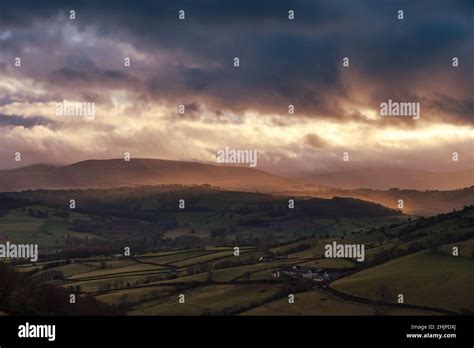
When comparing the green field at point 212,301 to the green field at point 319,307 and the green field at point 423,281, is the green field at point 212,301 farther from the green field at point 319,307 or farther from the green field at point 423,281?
the green field at point 423,281

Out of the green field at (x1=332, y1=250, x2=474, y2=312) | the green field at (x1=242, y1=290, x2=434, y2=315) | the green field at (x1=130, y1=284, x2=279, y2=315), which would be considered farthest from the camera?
the green field at (x1=130, y1=284, x2=279, y2=315)

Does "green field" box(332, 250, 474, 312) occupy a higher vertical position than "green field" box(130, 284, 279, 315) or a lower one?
higher

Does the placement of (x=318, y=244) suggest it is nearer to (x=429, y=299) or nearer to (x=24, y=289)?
(x=429, y=299)

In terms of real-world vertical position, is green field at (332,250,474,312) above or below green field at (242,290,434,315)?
above

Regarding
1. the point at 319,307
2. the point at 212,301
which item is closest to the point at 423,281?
the point at 319,307

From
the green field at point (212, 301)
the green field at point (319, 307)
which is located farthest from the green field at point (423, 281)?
the green field at point (212, 301)

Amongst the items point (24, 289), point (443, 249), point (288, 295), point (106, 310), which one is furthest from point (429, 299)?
point (24, 289)

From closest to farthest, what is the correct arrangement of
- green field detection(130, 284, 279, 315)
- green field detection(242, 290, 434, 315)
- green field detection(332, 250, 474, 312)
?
1. green field detection(242, 290, 434, 315)
2. green field detection(332, 250, 474, 312)
3. green field detection(130, 284, 279, 315)

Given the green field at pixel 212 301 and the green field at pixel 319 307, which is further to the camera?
the green field at pixel 212 301

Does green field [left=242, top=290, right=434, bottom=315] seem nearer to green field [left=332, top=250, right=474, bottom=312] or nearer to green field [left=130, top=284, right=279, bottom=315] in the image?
green field [left=130, top=284, right=279, bottom=315]

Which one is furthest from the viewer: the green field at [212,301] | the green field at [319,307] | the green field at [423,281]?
the green field at [212,301]

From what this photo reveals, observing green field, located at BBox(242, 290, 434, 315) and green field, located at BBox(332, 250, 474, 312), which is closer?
green field, located at BBox(242, 290, 434, 315)

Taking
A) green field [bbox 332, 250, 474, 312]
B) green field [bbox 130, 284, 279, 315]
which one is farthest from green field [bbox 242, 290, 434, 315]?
green field [bbox 332, 250, 474, 312]
